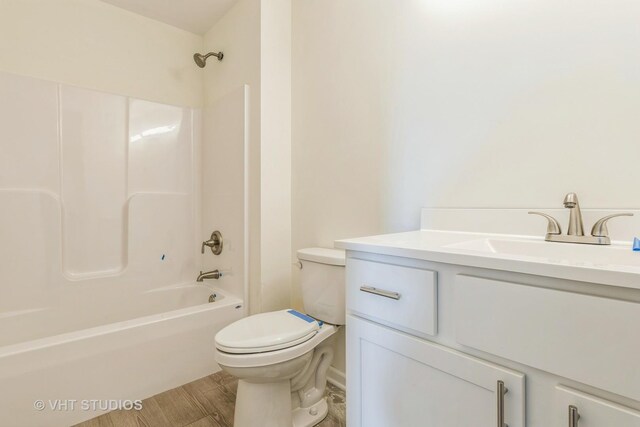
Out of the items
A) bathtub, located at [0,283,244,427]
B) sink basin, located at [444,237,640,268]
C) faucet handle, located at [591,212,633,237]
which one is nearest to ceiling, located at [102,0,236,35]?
bathtub, located at [0,283,244,427]

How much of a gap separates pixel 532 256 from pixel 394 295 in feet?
1.26

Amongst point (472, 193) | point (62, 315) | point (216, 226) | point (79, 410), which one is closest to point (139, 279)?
point (62, 315)

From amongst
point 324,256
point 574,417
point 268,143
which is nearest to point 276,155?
point 268,143

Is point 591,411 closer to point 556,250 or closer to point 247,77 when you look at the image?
point 556,250

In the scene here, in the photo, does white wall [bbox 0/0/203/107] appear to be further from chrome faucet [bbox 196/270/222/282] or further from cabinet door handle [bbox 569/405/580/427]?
cabinet door handle [bbox 569/405/580/427]

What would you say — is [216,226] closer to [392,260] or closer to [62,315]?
[62,315]

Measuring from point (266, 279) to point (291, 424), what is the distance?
78 centimetres

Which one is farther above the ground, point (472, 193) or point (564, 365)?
point (472, 193)

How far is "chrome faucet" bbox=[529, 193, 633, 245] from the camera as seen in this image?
845 mm

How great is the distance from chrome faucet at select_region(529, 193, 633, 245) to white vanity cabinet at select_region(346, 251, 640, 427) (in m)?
0.42

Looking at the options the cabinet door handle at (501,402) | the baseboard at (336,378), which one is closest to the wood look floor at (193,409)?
the baseboard at (336,378)

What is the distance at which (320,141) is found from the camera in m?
1.75

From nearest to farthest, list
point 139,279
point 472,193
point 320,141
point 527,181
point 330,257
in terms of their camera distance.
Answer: point 527,181
point 472,193
point 330,257
point 320,141
point 139,279

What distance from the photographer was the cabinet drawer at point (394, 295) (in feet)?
2.46
